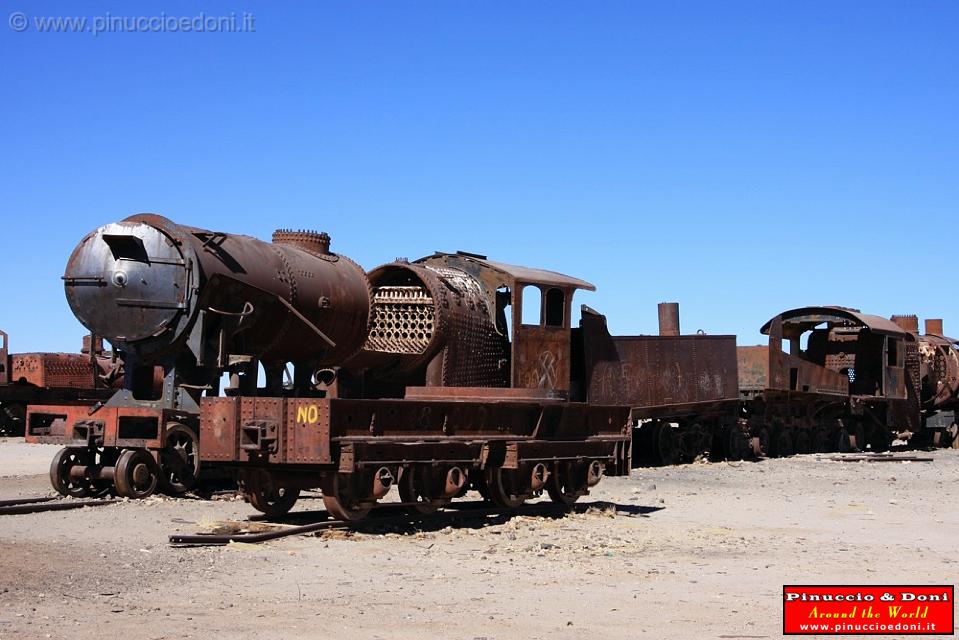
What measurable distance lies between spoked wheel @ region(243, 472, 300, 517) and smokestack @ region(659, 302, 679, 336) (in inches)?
523

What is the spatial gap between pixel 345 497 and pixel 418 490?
1207mm

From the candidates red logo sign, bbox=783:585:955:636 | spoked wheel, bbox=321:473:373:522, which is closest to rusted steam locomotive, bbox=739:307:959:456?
spoked wheel, bbox=321:473:373:522

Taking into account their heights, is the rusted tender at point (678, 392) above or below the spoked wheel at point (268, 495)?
above

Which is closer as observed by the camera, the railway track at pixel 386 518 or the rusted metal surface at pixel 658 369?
the railway track at pixel 386 518

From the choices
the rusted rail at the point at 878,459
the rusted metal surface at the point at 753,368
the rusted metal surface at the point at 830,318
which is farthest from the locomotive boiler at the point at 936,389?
the rusted metal surface at the point at 753,368

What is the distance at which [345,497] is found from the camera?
40.2 ft

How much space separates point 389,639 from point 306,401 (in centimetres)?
478

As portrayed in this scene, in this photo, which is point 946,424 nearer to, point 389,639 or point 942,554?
point 942,554

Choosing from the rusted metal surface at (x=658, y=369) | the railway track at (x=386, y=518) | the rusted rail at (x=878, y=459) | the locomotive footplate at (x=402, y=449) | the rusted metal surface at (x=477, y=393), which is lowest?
the railway track at (x=386, y=518)

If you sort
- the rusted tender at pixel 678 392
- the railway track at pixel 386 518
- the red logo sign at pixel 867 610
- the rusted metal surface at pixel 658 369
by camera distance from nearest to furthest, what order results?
the red logo sign at pixel 867 610 < the railway track at pixel 386 518 < the rusted metal surface at pixel 658 369 < the rusted tender at pixel 678 392

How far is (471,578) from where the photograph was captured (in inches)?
374

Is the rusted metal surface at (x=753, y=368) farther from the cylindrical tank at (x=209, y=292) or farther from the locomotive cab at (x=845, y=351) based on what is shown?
the cylindrical tank at (x=209, y=292)

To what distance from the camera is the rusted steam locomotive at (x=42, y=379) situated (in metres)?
30.8

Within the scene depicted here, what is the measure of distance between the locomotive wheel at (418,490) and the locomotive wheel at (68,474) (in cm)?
465
